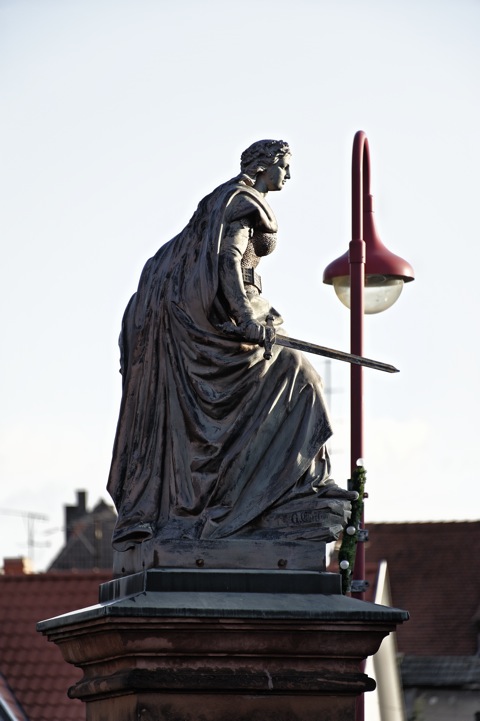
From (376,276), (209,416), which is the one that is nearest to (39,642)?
(376,276)

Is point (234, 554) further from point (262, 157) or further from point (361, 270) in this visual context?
point (361, 270)

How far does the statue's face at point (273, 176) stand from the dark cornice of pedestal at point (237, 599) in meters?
2.02

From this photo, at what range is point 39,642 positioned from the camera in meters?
33.3

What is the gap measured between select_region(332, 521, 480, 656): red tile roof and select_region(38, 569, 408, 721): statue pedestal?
1788 inches

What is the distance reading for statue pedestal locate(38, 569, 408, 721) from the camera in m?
10.8

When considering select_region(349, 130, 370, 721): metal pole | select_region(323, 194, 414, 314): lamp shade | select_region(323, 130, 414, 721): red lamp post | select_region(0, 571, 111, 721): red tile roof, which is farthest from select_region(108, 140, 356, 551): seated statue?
select_region(0, 571, 111, 721): red tile roof

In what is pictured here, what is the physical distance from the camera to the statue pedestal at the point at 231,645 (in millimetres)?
10758

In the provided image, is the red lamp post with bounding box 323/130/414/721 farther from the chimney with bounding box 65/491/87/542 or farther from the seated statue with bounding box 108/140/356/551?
the chimney with bounding box 65/491/87/542

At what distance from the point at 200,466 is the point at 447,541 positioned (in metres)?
50.3

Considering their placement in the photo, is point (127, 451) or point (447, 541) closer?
point (127, 451)

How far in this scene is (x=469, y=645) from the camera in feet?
188

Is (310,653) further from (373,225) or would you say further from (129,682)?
(373,225)

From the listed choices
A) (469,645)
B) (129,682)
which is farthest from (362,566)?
(469,645)

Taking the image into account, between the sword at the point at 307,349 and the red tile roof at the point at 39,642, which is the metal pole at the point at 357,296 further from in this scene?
the red tile roof at the point at 39,642
